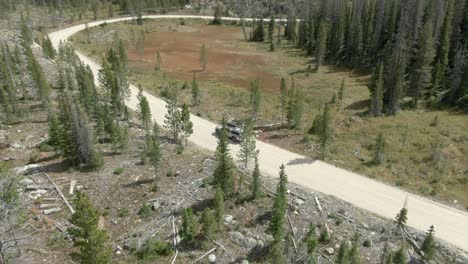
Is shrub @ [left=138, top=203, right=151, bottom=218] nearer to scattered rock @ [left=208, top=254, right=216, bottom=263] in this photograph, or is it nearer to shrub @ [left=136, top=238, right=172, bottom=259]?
shrub @ [left=136, top=238, right=172, bottom=259]

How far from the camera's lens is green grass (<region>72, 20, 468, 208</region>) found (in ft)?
127

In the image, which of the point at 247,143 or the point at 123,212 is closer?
the point at 123,212

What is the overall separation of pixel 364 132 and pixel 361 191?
54.1 ft

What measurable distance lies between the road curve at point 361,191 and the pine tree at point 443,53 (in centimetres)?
3568

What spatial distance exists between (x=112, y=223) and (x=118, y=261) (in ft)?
14.0

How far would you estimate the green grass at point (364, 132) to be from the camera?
38719 millimetres

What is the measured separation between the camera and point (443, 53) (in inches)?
2712

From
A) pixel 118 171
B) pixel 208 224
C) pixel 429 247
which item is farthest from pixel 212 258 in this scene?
pixel 429 247

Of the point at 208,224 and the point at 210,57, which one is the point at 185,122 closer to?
the point at 208,224

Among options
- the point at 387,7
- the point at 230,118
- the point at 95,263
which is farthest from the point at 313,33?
the point at 95,263

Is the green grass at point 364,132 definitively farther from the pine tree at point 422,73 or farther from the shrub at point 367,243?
the shrub at point 367,243

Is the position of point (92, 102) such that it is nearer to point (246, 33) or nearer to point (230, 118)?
point (230, 118)

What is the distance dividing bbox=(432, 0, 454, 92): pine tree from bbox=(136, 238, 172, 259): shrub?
54.8m

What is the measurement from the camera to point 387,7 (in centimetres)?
9450
